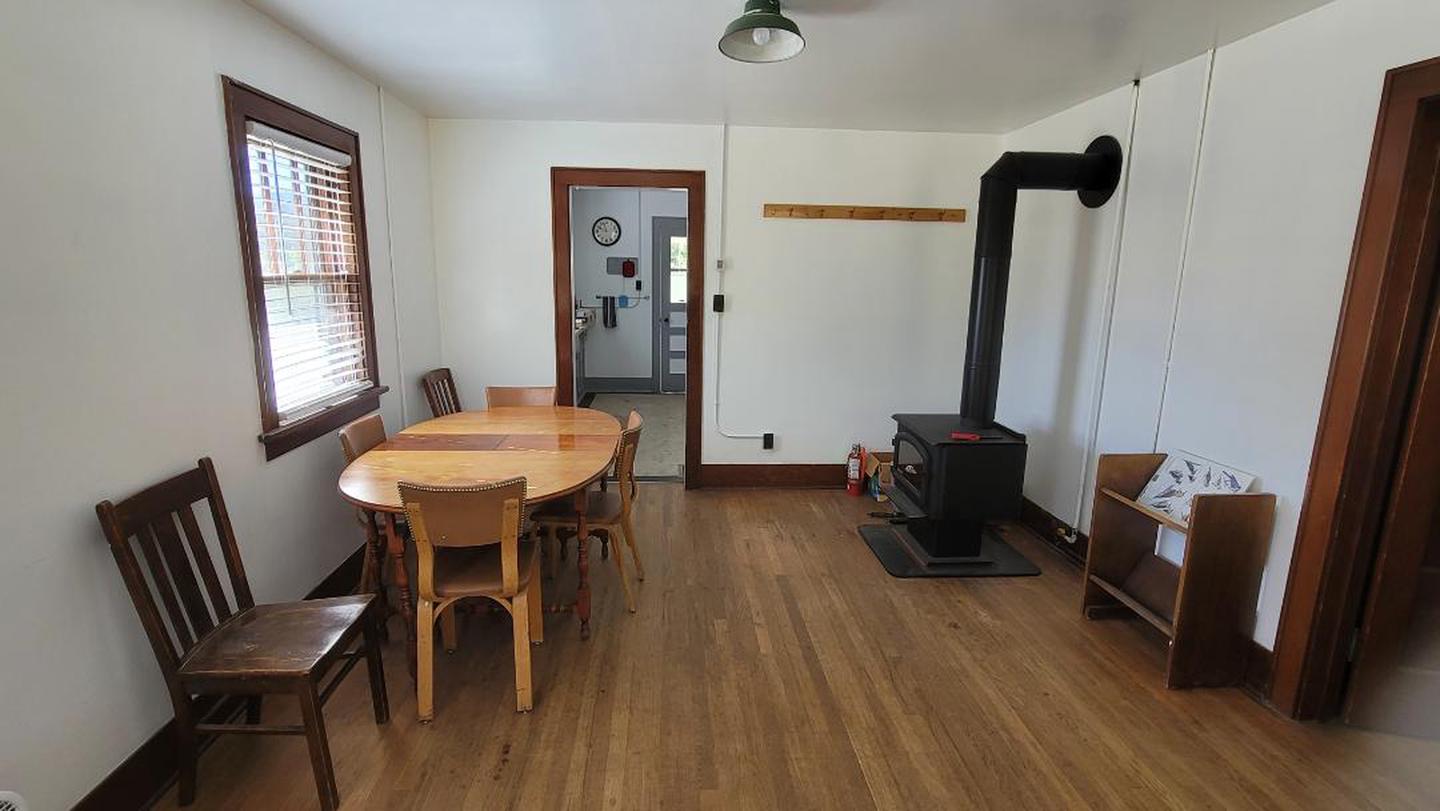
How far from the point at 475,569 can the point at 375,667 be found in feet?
1.35

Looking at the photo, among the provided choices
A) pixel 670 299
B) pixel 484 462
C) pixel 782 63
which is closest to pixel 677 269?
pixel 670 299

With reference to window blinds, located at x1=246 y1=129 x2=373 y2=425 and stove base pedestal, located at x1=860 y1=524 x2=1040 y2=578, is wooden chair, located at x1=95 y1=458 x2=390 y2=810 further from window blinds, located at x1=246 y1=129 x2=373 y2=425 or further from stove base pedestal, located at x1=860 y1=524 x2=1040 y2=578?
stove base pedestal, located at x1=860 y1=524 x2=1040 y2=578

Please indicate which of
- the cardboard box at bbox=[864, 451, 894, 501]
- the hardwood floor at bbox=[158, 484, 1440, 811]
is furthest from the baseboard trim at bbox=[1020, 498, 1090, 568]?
the cardboard box at bbox=[864, 451, 894, 501]

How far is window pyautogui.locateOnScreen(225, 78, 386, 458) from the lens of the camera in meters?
2.32

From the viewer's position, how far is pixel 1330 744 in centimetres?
210

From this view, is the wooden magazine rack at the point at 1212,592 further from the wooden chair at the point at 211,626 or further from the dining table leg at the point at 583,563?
the wooden chair at the point at 211,626

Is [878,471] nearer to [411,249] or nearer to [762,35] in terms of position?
[762,35]

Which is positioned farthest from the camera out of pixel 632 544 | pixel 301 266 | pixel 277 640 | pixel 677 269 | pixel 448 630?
pixel 677 269

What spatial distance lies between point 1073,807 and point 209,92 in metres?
3.43

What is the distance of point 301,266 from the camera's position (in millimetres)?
2674

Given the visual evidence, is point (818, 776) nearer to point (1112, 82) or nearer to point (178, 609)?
point (178, 609)

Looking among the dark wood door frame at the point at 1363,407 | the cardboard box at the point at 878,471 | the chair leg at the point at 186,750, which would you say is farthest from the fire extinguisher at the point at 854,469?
the chair leg at the point at 186,750

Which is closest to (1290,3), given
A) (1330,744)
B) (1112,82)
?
(1112,82)

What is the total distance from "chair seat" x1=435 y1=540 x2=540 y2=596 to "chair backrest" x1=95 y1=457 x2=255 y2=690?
58 centimetres
